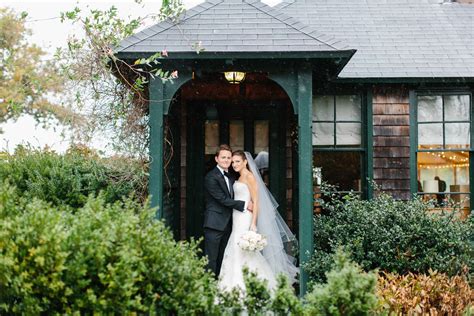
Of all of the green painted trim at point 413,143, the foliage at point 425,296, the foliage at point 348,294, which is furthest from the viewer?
the green painted trim at point 413,143

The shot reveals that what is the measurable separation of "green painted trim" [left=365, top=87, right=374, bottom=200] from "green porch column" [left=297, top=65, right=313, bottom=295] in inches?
93.8

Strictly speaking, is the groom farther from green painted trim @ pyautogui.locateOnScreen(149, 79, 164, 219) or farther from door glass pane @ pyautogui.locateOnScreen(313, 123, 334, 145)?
door glass pane @ pyautogui.locateOnScreen(313, 123, 334, 145)

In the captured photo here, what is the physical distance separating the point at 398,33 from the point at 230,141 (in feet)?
12.1

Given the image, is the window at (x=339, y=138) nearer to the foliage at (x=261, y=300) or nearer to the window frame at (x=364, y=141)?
the window frame at (x=364, y=141)

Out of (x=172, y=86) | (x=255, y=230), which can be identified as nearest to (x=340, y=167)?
(x=255, y=230)

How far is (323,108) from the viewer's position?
8.99 m

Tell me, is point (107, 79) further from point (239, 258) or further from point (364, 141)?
point (364, 141)

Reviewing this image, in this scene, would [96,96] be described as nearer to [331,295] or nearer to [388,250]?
[388,250]

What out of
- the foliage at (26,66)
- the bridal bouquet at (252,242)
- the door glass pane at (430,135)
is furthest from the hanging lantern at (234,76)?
the foliage at (26,66)

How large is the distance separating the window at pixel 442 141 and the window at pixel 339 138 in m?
0.96

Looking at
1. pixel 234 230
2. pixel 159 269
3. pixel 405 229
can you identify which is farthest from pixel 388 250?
pixel 159 269

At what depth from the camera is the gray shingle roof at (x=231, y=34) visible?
21.6ft

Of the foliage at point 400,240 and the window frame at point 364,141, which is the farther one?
the window frame at point 364,141

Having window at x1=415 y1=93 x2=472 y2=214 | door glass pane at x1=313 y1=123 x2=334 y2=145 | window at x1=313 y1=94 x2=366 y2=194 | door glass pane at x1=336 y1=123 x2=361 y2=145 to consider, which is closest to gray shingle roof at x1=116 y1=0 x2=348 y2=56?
window at x1=313 y1=94 x2=366 y2=194
